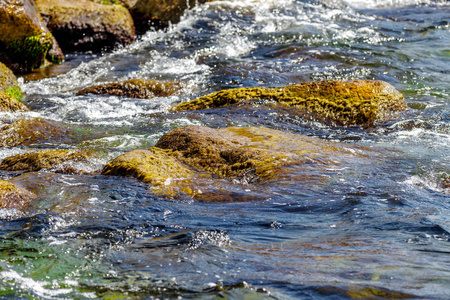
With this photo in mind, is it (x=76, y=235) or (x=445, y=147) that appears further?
(x=445, y=147)

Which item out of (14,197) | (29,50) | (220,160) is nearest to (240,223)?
(220,160)

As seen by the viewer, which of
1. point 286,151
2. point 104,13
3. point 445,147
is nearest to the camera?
point 286,151

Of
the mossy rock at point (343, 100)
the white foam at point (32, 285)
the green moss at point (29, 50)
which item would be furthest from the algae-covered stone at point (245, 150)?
the green moss at point (29, 50)

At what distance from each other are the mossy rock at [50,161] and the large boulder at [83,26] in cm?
854

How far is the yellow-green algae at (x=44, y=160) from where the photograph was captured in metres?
5.55

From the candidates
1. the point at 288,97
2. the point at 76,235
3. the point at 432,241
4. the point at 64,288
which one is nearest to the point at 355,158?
the point at 432,241

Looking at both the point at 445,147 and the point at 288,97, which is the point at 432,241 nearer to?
the point at 445,147

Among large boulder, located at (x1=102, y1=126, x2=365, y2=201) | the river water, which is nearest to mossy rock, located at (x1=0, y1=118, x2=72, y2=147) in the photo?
the river water

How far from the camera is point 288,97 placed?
7.79 meters

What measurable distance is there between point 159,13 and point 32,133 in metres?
9.54

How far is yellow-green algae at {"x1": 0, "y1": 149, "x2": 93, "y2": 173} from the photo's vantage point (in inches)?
219

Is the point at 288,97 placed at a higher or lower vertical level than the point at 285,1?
lower

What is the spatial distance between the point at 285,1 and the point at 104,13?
593 cm

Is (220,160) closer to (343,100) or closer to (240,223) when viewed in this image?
(240,223)
